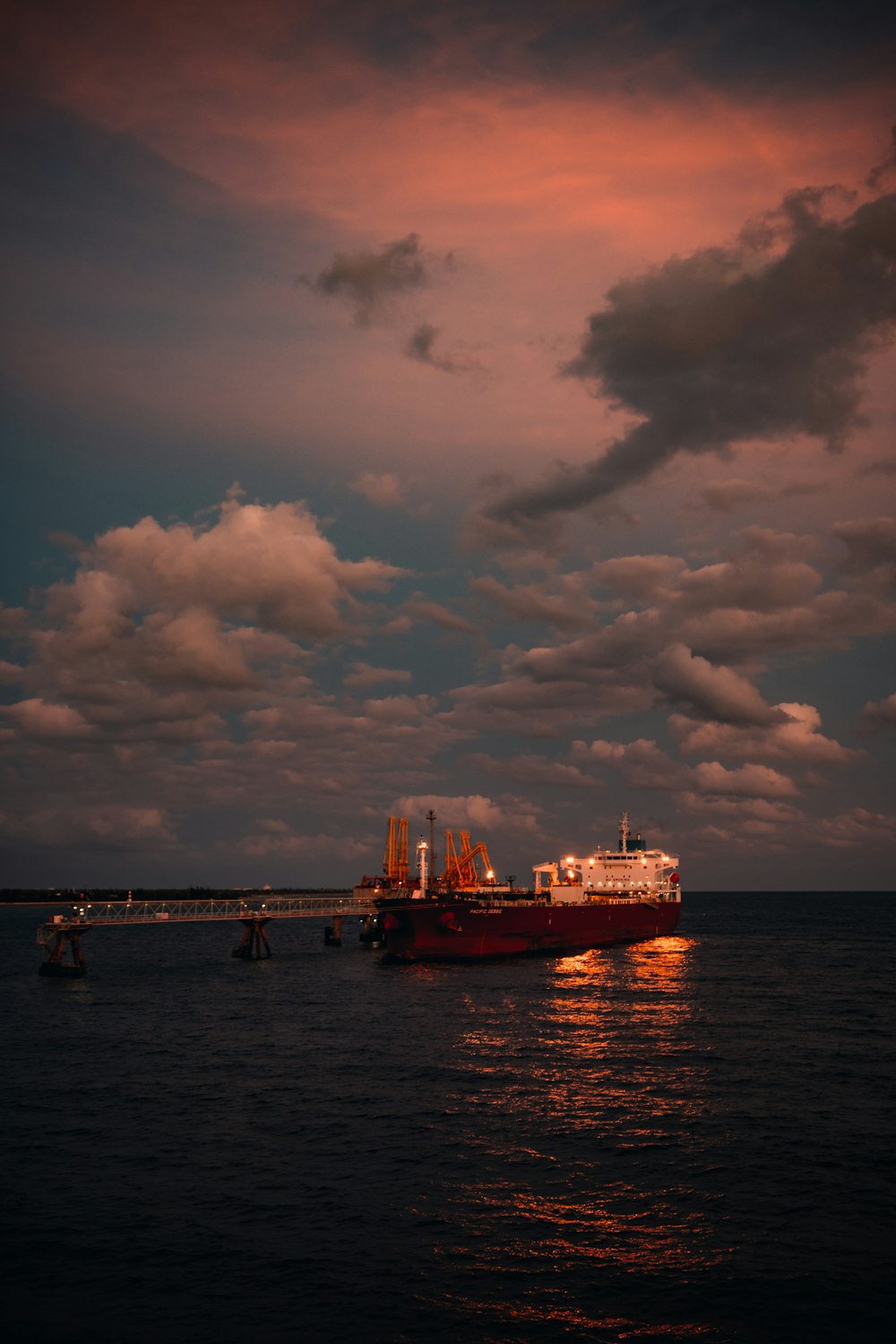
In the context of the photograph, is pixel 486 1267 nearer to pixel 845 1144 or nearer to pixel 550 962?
pixel 845 1144

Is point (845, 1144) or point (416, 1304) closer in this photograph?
point (416, 1304)

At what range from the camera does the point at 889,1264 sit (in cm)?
2283

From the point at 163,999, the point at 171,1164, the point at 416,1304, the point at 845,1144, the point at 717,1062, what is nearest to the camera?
the point at 416,1304

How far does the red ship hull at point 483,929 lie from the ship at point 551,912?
9cm

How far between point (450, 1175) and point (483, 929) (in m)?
62.9

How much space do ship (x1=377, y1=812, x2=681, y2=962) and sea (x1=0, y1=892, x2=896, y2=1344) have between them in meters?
27.6

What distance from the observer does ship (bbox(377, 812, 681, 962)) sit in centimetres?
8994

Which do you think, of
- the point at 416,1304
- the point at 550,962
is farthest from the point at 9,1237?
the point at 550,962

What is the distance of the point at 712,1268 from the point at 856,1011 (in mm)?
45144

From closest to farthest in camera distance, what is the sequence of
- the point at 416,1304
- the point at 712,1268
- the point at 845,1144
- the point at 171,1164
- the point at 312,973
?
the point at 416,1304 → the point at 712,1268 → the point at 171,1164 → the point at 845,1144 → the point at 312,973

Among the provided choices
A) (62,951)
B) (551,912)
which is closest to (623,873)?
(551,912)

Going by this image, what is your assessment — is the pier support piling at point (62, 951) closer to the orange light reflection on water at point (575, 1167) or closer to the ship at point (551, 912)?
the ship at point (551, 912)

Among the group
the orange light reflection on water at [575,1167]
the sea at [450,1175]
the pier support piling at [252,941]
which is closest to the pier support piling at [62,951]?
the pier support piling at [252,941]

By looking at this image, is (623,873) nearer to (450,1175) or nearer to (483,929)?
(483,929)
